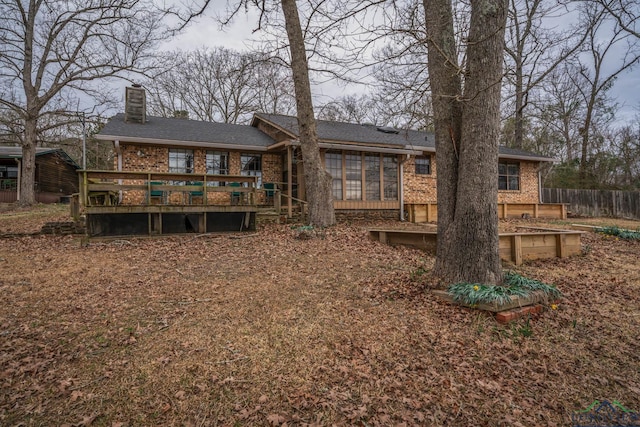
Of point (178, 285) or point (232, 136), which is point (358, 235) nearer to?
point (178, 285)

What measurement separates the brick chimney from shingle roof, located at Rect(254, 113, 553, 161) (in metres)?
4.68

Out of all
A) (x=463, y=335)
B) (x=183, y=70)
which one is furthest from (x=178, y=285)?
(x=183, y=70)

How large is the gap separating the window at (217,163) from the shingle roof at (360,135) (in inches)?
95.6

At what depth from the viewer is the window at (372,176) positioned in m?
12.3

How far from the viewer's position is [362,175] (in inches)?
478

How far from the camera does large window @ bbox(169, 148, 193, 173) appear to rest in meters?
11.8

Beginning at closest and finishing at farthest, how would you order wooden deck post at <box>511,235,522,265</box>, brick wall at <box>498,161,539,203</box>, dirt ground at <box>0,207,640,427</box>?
dirt ground at <box>0,207,640,427</box>, wooden deck post at <box>511,235,522,265</box>, brick wall at <box>498,161,539,203</box>

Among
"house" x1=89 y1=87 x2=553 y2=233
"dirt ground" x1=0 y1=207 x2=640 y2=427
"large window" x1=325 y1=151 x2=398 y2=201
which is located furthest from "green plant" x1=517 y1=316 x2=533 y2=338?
"large window" x1=325 y1=151 x2=398 y2=201

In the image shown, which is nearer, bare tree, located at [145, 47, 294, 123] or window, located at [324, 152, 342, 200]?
window, located at [324, 152, 342, 200]

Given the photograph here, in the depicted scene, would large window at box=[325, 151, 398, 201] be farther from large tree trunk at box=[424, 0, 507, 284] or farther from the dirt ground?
large tree trunk at box=[424, 0, 507, 284]

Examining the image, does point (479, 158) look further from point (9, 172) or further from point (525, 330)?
point (9, 172)

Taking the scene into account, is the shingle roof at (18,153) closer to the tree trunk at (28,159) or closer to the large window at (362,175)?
the tree trunk at (28,159)

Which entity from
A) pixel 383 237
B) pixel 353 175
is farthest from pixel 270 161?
pixel 383 237

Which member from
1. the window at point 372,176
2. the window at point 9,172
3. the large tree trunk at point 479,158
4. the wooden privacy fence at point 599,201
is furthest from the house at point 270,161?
the window at point 9,172
